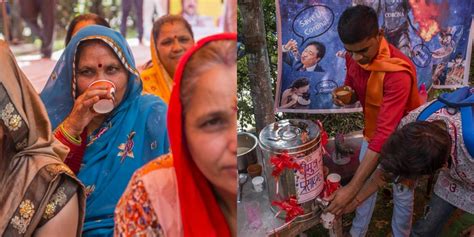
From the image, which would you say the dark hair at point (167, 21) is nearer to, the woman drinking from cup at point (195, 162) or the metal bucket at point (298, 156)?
the woman drinking from cup at point (195, 162)

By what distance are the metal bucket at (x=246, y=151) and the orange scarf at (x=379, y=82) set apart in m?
0.60

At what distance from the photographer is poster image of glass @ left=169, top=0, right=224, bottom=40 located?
1113 mm

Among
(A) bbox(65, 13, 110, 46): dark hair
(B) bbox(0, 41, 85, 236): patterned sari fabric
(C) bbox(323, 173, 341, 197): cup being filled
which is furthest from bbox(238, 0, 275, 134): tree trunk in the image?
(B) bbox(0, 41, 85, 236): patterned sari fabric

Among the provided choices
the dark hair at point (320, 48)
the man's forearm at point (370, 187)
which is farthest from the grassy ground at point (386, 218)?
the dark hair at point (320, 48)

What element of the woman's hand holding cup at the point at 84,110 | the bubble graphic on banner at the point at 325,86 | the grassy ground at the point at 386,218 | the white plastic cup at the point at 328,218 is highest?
the woman's hand holding cup at the point at 84,110

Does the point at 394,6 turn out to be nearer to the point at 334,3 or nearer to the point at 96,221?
the point at 334,3

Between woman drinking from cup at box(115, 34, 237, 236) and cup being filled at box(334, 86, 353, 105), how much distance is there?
3.46 feet

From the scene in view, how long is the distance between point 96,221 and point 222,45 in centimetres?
58

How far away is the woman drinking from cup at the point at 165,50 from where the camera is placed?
113cm

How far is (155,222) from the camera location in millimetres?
1236

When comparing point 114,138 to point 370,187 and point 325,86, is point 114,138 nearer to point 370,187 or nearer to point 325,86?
point 325,86

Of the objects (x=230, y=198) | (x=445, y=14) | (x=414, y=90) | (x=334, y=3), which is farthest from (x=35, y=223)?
(x=445, y=14)

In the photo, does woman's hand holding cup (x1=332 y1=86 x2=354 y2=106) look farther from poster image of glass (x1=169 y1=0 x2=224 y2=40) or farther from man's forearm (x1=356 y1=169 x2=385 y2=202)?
poster image of glass (x1=169 y1=0 x2=224 y2=40)

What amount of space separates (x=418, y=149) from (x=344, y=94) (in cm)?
49
